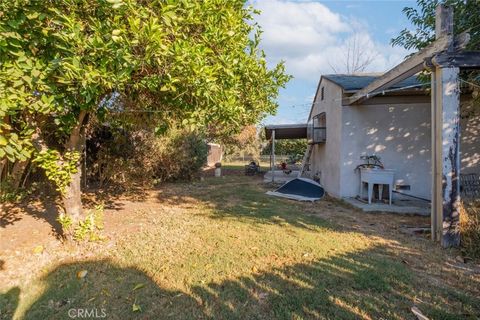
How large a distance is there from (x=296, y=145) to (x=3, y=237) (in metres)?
22.2

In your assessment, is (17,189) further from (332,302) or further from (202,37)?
(332,302)

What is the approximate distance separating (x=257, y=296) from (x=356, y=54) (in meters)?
25.2

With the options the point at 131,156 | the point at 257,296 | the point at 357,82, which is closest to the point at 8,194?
the point at 131,156

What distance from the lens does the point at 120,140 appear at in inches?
404

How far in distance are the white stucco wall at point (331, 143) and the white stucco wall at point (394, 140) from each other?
1.08 feet

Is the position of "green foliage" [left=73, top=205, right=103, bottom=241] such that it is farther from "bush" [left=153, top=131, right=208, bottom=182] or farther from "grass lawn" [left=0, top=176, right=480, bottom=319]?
"bush" [left=153, top=131, right=208, bottom=182]

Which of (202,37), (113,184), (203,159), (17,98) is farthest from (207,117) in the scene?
(203,159)

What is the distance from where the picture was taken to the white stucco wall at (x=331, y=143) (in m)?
8.91

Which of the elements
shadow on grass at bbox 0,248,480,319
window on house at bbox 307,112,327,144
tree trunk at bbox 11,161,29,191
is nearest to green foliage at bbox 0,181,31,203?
tree trunk at bbox 11,161,29,191

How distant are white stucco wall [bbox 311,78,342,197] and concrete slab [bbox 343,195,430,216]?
1276mm

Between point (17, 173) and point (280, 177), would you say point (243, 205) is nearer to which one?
point (17, 173)

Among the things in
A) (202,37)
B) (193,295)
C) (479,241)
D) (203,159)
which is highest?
(202,37)

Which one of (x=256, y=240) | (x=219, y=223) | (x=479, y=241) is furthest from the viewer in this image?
(x=219, y=223)

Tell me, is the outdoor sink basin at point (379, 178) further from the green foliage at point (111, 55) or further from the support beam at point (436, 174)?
the green foliage at point (111, 55)
